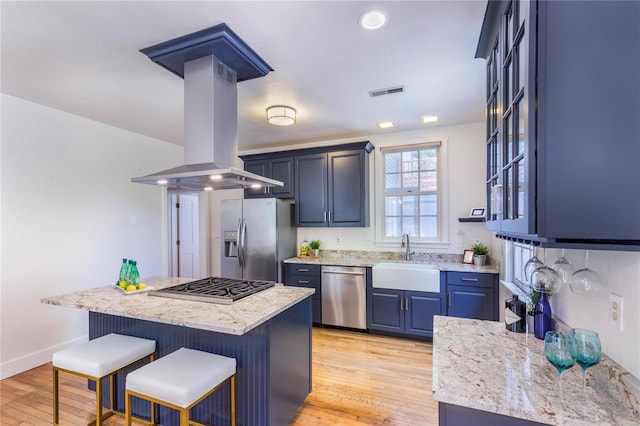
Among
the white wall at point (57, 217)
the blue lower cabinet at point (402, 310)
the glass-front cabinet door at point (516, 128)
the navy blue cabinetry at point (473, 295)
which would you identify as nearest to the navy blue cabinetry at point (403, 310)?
the blue lower cabinet at point (402, 310)

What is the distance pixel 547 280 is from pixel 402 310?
2.20 metres

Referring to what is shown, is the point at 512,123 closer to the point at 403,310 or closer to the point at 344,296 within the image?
the point at 403,310

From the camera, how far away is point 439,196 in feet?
12.9

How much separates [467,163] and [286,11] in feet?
9.76

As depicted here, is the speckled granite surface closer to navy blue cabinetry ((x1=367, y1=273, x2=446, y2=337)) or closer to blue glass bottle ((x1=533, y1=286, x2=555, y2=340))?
navy blue cabinetry ((x1=367, y1=273, x2=446, y2=337))

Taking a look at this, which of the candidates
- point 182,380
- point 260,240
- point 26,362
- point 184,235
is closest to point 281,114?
point 260,240

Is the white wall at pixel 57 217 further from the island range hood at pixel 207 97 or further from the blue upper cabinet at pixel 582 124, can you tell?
the blue upper cabinet at pixel 582 124

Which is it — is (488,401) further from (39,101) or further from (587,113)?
(39,101)

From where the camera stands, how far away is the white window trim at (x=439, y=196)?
12.7 ft

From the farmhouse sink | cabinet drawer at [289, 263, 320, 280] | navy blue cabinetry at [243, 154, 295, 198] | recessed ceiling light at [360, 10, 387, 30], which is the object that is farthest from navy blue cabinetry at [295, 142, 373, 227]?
recessed ceiling light at [360, 10, 387, 30]

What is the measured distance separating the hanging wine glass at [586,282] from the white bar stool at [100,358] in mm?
2415

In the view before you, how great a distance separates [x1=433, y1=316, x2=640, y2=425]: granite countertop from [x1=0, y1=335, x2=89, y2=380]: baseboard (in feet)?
12.4

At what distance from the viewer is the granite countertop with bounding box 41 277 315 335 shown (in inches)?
60.0

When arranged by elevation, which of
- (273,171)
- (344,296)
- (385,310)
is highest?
(273,171)
